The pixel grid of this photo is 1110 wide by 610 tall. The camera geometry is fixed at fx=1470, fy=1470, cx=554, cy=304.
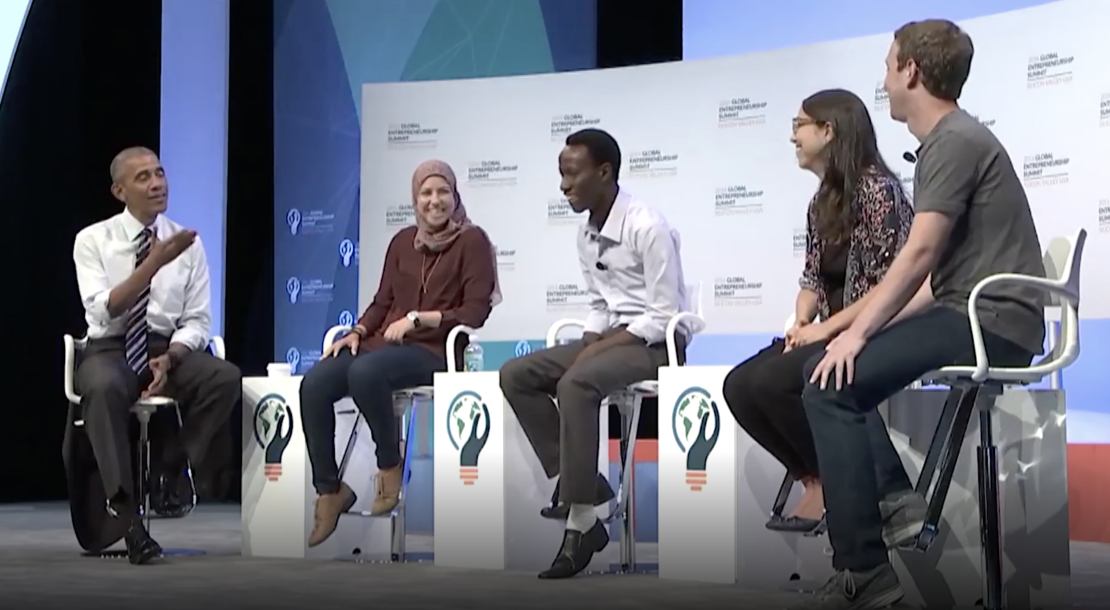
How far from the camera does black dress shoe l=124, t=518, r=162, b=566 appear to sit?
14.4 feet

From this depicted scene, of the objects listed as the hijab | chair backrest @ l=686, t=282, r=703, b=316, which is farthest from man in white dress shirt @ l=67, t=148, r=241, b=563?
chair backrest @ l=686, t=282, r=703, b=316

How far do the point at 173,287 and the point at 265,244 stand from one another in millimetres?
3132

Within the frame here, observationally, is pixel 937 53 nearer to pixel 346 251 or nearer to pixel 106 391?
pixel 106 391

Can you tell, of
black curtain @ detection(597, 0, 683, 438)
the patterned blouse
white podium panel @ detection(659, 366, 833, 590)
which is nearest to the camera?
the patterned blouse

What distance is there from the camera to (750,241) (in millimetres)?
6191

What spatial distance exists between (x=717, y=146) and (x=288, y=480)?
2.50m

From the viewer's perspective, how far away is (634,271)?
4312 millimetres

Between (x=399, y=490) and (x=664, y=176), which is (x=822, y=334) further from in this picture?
(x=664, y=176)

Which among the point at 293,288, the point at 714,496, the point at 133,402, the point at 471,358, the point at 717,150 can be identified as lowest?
the point at 714,496

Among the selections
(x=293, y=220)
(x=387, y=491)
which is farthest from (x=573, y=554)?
(x=293, y=220)

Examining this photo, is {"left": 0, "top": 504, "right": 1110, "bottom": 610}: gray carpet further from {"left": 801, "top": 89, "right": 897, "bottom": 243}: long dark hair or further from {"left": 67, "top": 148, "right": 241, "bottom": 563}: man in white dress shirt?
{"left": 801, "top": 89, "right": 897, "bottom": 243}: long dark hair

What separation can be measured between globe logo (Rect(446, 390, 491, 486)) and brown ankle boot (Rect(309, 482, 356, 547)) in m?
0.40

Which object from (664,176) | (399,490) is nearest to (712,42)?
(664,176)

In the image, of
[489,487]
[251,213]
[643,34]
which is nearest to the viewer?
[489,487]
